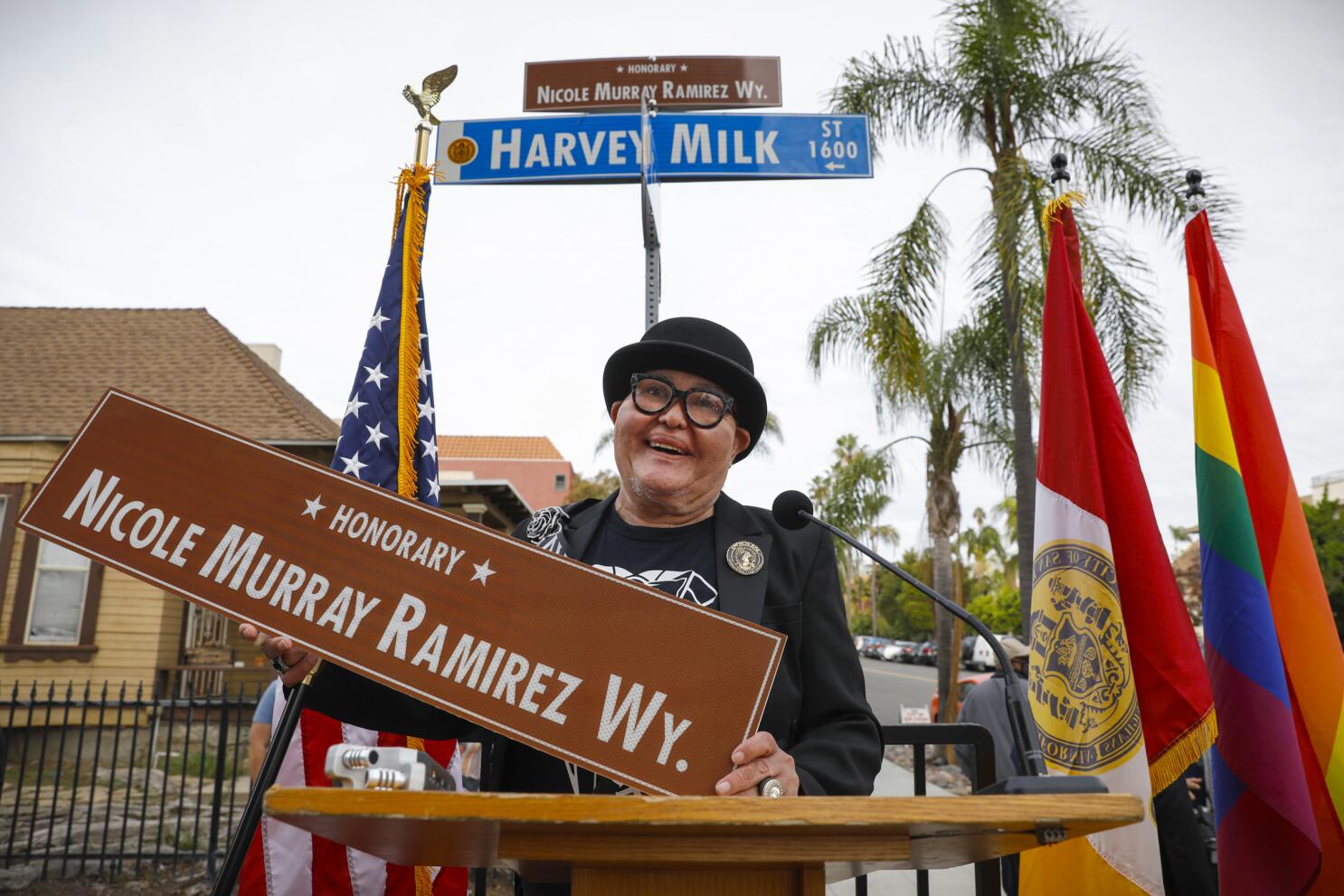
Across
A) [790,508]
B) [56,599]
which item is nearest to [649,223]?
[790,508]

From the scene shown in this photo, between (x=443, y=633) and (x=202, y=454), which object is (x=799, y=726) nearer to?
(x=443, y=633)

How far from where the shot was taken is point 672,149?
10.7 ft

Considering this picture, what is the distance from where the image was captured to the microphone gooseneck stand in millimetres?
1548

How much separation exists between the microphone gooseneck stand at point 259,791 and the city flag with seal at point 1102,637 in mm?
2238

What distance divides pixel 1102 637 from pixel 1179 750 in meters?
0.44

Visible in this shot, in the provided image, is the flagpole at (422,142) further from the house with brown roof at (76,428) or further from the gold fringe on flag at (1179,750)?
the house with brown roof at (76,428)

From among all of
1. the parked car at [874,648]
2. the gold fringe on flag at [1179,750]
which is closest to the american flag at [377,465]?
the gold fringe on flag at [1179,750]

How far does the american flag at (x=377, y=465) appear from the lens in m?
3.08

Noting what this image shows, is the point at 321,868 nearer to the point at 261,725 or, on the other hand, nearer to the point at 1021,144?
the point at 261,725

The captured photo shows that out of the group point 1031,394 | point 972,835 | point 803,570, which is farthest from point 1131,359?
point 972,835

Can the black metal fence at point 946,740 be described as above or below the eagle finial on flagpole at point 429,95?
below

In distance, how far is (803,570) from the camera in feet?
6.68

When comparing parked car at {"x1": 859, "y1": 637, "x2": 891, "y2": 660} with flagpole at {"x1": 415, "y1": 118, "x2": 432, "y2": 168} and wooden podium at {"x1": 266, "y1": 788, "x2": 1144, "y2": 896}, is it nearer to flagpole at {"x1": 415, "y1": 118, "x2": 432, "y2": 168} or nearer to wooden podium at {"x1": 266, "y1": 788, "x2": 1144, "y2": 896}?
flagpole at {"x1": 415, "y1": 118, "x2": 432, "y2": 168}

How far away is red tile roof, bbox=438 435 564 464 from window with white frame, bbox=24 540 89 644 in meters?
24.7
